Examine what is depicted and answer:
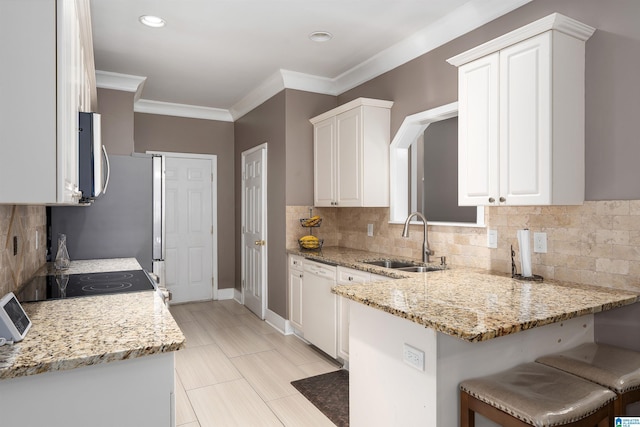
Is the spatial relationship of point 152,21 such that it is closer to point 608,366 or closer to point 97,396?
point 97,396

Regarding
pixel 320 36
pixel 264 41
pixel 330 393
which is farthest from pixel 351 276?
pixel 264 41

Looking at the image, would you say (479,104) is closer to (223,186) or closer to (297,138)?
(297,138)

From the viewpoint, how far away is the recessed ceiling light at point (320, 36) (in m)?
3.28

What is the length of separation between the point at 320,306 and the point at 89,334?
2.37m

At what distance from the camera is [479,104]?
2424 millimetres

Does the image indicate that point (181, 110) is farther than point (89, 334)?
Yes

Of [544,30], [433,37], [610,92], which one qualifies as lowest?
[610,92]

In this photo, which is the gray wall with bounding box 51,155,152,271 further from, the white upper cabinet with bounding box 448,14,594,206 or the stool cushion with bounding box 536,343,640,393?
the stool cushion with bounding box 536,343,640,393

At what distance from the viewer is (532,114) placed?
215 centimetres

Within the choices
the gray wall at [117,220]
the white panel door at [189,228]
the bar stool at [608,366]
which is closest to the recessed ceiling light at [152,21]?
the gray wall at [117,220]

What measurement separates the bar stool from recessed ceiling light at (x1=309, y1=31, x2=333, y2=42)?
2.72 m

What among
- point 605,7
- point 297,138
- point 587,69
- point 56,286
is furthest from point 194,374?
point 605,7

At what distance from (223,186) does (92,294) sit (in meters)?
3.93

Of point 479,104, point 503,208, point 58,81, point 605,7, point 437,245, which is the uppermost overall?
point 605,7
